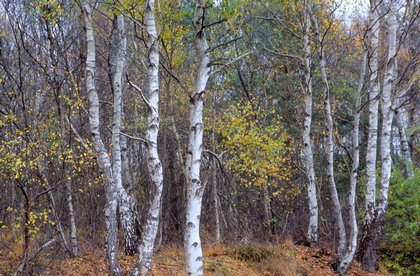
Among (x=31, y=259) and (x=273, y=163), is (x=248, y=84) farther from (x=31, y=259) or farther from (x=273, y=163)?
(x=31, y=259)

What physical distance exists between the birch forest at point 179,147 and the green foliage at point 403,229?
0.05 m

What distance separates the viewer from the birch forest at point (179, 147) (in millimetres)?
5809

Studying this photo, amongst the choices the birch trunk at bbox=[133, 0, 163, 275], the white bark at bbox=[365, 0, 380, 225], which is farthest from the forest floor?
the birch trunk at bbox=[133, 0, 163, 275]

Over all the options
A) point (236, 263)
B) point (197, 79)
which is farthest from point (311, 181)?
point (197, 79)

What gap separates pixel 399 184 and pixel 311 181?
8.57ft

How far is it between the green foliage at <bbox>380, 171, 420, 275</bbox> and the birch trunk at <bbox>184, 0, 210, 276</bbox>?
7.02 metres

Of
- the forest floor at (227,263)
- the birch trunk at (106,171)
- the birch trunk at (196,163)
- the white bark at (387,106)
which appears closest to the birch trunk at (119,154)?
the forest floor at (227,263)

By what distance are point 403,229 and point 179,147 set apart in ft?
22.5

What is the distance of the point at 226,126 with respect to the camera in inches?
405

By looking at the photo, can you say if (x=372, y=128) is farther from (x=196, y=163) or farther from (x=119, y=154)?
(x=119, y=154)

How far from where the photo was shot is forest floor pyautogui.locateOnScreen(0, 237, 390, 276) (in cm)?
692

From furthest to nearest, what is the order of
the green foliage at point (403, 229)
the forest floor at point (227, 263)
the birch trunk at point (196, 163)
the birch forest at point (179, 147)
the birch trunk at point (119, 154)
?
the green foliage at point (403, 229), the birch trunk at point (119, 154), the forest floor at point (227, 263), the birch forest at point (179, 147), the birch trunk at point (196, 163)

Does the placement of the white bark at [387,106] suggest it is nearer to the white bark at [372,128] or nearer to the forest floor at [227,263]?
the white bark at [372,128]

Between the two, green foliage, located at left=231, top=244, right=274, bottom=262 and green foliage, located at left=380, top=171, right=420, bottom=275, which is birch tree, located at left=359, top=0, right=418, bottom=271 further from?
green foliage, located at left=231, top=244, right=274, bottom=262
